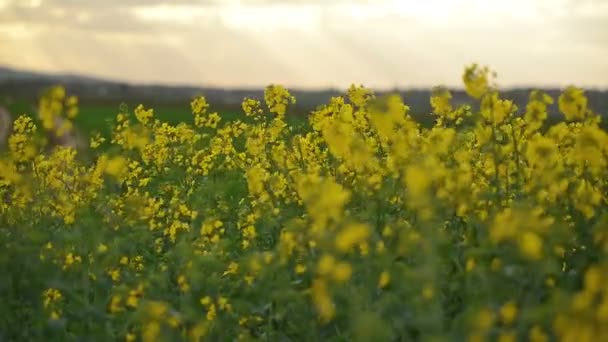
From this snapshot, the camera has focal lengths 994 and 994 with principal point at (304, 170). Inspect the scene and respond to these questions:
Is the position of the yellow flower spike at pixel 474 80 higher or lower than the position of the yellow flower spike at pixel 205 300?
higher

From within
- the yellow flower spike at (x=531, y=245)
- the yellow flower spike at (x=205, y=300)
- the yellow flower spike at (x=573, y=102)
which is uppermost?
the yellow flower spike at (x=573, y=102)

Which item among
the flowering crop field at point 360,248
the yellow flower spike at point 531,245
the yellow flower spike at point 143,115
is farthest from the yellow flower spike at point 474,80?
the yellow flower spike at point 143,115

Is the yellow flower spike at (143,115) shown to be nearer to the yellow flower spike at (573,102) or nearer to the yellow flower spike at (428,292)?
the yellow flower spike at (573,102)

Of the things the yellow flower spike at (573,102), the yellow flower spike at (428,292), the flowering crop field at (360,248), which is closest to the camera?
the yellow flower spike at (428,292)

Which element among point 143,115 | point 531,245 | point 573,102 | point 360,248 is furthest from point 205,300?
point 143,115

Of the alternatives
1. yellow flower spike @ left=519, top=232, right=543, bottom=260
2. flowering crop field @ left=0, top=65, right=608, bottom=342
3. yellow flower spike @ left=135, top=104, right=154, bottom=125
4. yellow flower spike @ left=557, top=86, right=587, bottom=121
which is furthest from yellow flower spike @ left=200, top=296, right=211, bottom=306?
yellow flower spike @ left=135, top=104, right=154, bottom=125

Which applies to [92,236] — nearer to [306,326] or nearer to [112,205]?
[306,326]

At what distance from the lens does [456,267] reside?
18.9 ft

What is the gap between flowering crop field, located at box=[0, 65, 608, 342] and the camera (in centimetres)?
417

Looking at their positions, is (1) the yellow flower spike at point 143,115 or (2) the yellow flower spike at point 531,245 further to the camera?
(1) the yellow flower spike at point 143,115

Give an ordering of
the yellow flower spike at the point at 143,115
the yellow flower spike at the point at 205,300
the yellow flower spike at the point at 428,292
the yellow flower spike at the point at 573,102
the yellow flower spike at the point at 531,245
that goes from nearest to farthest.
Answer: the yellow flower spike at the point at 531,245
the yellow flower spike at the point at 428,292
the yellow flower spike at the point at 205,300
the yellow flower spike at the point at 573,102
the yellow flower spike at the point at 143,115

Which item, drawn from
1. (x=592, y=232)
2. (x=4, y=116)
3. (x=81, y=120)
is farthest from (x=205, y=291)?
(x=81, y=120)

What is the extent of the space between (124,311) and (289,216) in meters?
1.59

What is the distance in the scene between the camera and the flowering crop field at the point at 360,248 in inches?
164
